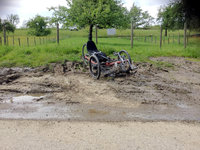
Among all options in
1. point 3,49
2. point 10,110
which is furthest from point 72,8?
point 10,110

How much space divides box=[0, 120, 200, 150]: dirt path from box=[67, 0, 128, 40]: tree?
49.7ft

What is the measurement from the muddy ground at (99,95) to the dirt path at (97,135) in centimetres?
28

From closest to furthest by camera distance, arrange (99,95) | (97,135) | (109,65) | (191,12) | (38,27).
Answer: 1. (191,12)
2. (97,135)
3. (99,95)
4. (109,65)
5. (38,27)

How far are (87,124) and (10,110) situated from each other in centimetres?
172

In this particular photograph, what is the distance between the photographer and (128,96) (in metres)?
4.55

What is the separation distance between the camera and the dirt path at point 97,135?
2.51 m

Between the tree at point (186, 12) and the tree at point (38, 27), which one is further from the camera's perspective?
the tree at point (38, 27)

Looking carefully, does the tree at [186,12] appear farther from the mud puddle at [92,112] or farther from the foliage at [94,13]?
the foliage at [94,13]

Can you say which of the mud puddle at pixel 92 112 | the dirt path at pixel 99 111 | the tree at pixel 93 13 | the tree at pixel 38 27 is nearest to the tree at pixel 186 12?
the dirt path at pixel 99 111

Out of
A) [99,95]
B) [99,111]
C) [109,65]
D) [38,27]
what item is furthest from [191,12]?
[38,27]

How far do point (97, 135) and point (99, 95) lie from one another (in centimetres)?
185

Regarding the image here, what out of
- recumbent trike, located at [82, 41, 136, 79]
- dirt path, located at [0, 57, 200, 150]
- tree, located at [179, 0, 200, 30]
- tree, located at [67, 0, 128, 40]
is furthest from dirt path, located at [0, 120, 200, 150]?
tree, located at [67, 0, 128, 40]

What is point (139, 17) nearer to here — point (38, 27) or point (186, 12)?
point (38, 27)

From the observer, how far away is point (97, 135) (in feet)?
9.17
